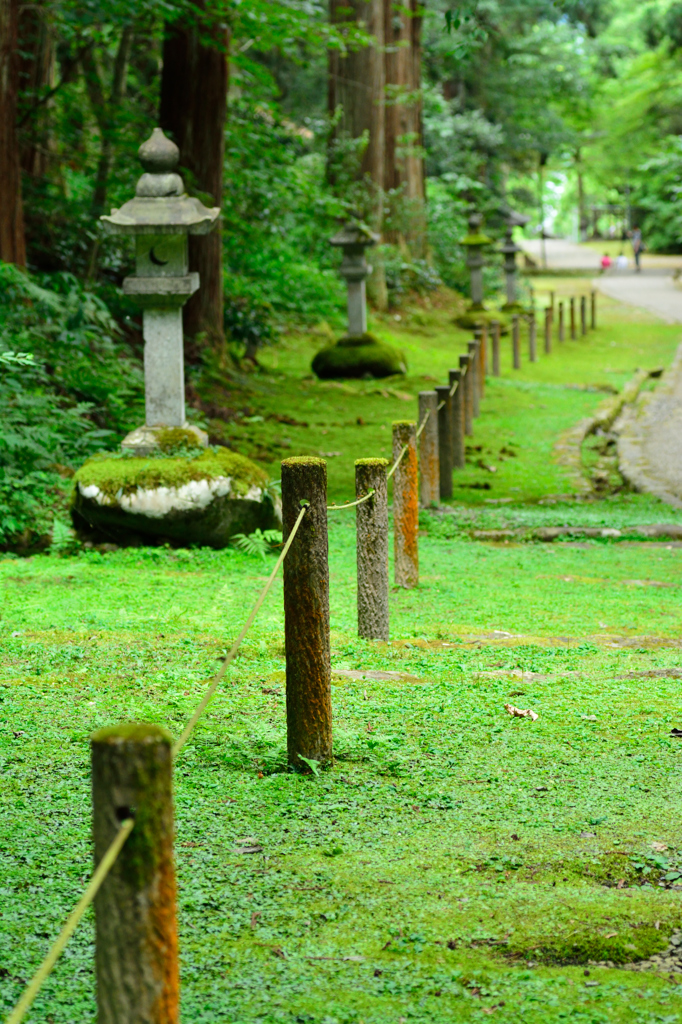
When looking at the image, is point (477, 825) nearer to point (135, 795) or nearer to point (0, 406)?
point (135, 795)

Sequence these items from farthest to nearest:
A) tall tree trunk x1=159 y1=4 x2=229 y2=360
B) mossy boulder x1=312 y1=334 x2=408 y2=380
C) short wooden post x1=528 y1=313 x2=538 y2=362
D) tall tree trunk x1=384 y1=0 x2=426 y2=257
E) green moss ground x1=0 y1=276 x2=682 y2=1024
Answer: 1. tall tree trunk x1=384 y1=0 x2=426 y2=257
2. short wooden post x1=528 y1=313 x2=538 y2=362
3. mossy boulder x1=312 y1=334 x2=408 y2=380
4. tall tree trunk x1=159 y1=4 x2=229 y2=360
5. green moss ground x1=0 y1=276 x2=682 y2=1024

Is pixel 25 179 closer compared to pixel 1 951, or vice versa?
pixel 1 951

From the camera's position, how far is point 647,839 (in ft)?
11.1

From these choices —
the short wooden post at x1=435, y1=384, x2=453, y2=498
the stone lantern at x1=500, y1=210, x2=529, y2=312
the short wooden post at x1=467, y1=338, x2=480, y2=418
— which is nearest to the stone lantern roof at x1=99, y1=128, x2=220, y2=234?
the short wooden post at x1=435, y1=384, x2=453, y2=498

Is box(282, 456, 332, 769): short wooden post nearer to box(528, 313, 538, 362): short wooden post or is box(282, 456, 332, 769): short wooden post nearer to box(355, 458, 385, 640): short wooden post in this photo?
box(355, 458, 385, 640): short wooden post

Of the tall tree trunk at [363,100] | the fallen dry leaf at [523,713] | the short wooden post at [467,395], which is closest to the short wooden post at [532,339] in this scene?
the tall tree trunk at [363,100]

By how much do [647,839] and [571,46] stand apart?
41.8 m

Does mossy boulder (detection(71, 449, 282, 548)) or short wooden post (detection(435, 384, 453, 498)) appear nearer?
mossy boulder (detection(71, 449, 282, 548))

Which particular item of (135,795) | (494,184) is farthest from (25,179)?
(494,184)

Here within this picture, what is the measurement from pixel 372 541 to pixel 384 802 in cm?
187

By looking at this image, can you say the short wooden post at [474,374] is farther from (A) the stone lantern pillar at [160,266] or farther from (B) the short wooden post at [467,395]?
(A) the stone lantern pillar at [160,266]

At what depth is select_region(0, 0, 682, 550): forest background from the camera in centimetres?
1051

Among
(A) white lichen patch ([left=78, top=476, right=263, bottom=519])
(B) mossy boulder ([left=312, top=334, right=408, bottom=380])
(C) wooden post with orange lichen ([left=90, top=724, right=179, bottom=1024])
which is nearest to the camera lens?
(C) wooden post with orange lichen ([left=90, top=724, right=179, bottom=1024])

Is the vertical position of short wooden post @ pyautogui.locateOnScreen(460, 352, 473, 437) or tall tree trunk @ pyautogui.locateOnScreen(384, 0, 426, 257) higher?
tall tree trunk @ pyautogui.locateOnScreen(384, 0, 426, 257)
